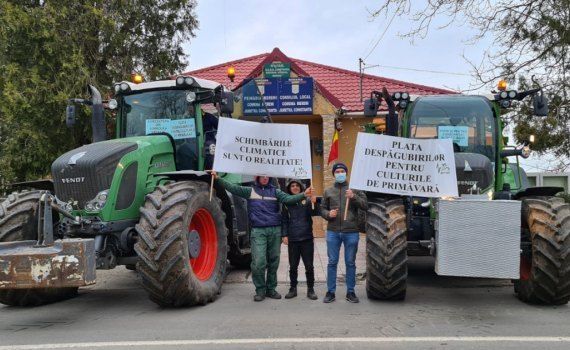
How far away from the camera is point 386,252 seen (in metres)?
5.93

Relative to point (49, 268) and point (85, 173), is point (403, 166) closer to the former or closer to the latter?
point (85, 173)

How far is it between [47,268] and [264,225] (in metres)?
2.65

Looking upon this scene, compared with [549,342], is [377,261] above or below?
above

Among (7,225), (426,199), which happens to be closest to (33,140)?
(7,225)

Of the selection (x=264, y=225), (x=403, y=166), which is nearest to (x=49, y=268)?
(x=264, y=225)

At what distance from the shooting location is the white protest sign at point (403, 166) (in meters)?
6.23

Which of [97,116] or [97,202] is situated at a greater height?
[97,116]

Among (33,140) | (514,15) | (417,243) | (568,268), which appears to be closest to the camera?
(568,268)

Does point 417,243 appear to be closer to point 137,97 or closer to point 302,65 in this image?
point 137,97

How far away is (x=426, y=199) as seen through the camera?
6871 millimetres

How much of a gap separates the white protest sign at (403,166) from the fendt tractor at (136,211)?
2.05m

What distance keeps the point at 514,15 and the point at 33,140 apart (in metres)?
11.6

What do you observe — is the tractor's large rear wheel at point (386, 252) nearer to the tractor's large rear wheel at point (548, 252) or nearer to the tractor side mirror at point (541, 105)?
the tractor's large rear wheel at point (548, 252)

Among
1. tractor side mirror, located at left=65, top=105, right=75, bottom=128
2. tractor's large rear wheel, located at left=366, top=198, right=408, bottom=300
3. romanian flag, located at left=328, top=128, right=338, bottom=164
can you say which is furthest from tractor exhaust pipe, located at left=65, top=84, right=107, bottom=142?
romanian flag, located at left=328, top=128, right=338, bottom=164
